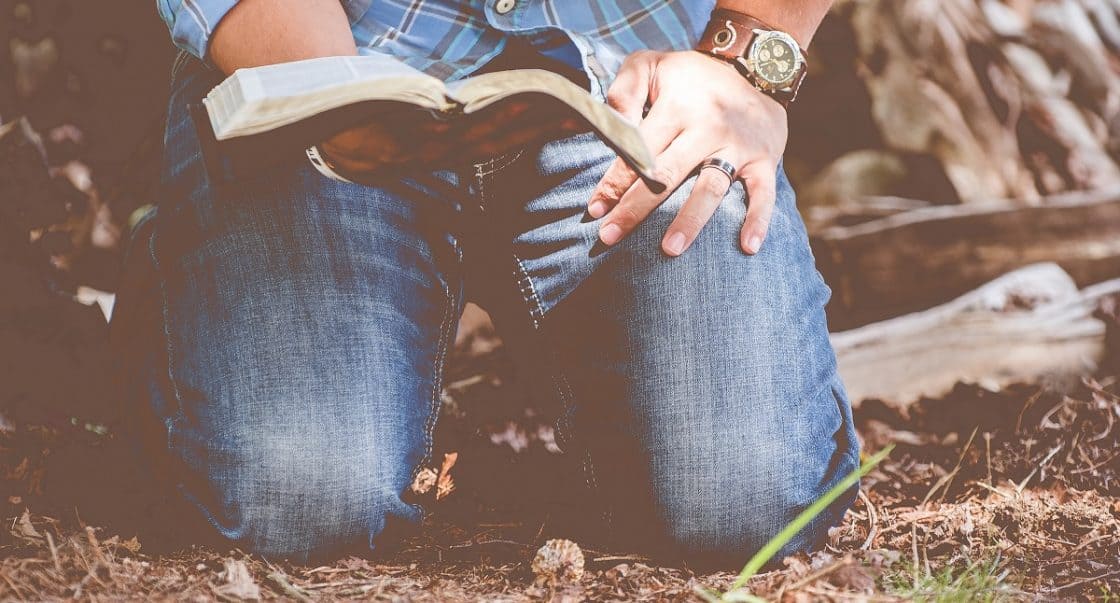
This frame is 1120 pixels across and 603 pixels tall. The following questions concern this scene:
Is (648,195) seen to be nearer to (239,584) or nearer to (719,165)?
(719,165)

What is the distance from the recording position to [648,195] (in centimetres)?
126

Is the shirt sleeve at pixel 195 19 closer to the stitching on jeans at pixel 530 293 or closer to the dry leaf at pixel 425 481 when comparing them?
the stitching on jeans at pixel 530 293

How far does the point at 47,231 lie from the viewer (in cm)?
176

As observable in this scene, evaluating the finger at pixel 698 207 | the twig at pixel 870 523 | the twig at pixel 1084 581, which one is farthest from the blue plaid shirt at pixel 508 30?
the twig at pixel 1084 581

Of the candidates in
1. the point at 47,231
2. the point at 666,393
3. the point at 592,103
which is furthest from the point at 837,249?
the point at 47,231

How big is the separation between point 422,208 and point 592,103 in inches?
22.5

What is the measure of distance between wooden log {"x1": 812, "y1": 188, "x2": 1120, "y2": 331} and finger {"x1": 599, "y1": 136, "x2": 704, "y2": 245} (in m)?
1.16

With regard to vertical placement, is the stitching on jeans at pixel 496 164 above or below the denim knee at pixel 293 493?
above

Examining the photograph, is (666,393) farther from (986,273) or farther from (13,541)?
(986,273)

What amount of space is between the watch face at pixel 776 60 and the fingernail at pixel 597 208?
33 cm

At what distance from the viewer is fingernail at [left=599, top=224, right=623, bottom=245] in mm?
1271

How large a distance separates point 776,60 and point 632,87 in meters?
0.25

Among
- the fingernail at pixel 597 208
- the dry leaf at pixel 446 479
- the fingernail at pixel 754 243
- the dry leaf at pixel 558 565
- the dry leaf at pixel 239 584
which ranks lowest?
the dry leaf at pixel 446 479

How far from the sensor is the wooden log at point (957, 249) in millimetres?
2162
